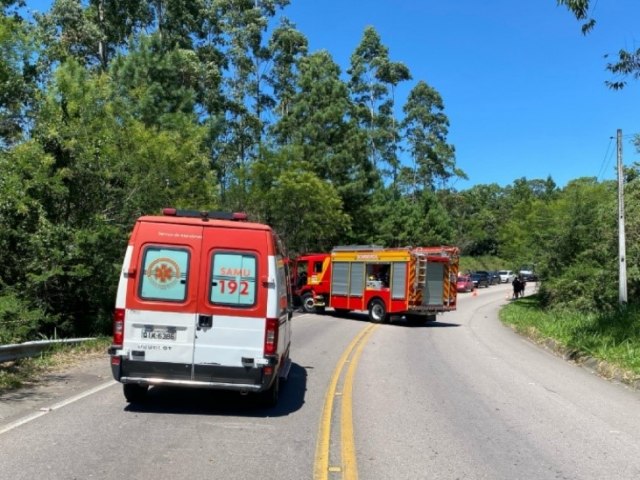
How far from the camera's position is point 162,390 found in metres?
9.11

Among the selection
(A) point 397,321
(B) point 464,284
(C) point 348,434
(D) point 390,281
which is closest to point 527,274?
(B) point 464,284

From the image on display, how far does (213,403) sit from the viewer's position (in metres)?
8.37

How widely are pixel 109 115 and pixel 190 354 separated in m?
13.5

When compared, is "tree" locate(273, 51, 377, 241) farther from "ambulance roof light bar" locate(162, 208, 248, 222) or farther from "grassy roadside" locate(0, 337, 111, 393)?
"ambulance roof light bar" locate(162, 208, 248, 222)

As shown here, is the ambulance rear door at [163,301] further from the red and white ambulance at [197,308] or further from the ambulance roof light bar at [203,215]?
the ambulance roof light bar at [203,215]

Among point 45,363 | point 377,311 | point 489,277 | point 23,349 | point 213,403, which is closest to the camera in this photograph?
point 213,403

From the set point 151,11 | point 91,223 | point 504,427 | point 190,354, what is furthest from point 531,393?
point 151,11

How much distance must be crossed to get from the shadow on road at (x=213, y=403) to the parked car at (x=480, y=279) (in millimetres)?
57442

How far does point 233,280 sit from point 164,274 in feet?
2.74

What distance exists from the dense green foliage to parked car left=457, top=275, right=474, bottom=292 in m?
5.37

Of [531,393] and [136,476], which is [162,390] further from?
[531,393]

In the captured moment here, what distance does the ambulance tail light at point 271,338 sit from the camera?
298 inches

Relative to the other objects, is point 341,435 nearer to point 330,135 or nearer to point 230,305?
point 230,305

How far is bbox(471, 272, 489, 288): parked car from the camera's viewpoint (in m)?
65.2
